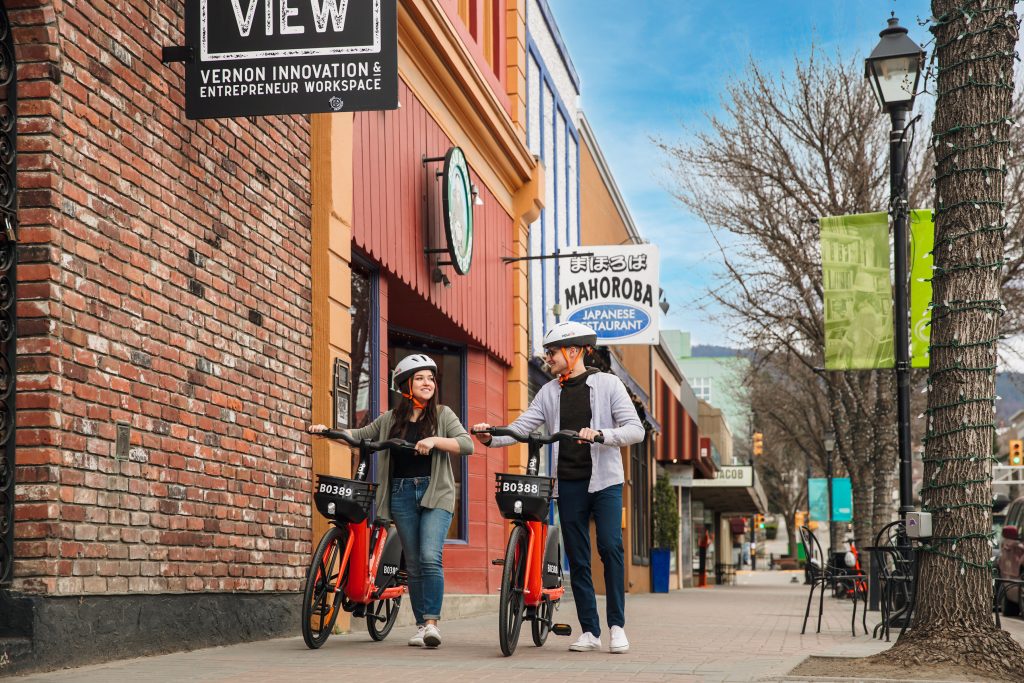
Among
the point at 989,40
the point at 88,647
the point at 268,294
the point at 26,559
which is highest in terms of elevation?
the point at 989,40

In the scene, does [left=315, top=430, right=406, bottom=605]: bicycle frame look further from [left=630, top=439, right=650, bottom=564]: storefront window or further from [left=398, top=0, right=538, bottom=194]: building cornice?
[left=630, top=439, right=650, bottom=564]: storefront window

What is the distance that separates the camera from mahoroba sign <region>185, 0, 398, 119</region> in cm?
735

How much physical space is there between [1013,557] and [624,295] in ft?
21.5

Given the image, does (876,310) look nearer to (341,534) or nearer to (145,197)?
(341,534)

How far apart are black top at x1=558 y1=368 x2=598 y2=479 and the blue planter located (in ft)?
74.9

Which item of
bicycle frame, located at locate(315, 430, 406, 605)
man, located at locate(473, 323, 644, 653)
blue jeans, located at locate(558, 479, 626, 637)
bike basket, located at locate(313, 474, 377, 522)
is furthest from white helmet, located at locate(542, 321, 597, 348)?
bike basket, located at locate(313, 474, 377, 522)

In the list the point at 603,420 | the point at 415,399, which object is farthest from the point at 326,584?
the point at 603,420

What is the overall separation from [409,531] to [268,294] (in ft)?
6.73

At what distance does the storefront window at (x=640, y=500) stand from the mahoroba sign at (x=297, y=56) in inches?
887

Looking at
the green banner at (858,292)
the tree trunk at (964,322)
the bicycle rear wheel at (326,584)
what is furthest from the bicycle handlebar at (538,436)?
the green banner at (858,292)

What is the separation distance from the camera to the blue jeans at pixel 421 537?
26.5 feet

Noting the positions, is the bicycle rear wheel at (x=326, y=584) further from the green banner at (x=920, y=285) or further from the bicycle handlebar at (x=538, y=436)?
the green banner at (x=920, y=285)

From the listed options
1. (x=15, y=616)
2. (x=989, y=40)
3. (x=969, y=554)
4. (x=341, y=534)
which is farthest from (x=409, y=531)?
(x=989, y=40)

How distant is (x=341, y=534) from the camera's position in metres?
7.89
